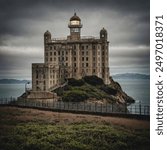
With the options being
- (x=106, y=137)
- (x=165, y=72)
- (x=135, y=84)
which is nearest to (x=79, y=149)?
(x=106, y=137)

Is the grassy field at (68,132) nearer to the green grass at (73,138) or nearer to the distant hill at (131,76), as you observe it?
the green grass at (73,138)

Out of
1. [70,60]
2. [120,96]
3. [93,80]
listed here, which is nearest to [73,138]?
[120,96]

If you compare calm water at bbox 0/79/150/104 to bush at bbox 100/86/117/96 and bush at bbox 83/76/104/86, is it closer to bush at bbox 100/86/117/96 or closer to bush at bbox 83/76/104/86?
bush at bbox 100/86/117/96

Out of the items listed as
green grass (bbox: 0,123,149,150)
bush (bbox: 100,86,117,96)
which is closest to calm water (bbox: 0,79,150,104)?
bush (bbox: 100,86,117,96)

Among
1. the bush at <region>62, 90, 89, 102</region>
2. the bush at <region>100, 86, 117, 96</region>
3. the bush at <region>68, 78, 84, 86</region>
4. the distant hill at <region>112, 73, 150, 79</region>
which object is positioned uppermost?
the distant hill at <region>112, 73, 150, 79</region>

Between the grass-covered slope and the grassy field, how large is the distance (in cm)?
39

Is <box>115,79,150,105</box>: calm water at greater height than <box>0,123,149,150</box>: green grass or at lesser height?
greater

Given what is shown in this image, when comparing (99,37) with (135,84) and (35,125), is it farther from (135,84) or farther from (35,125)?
(35,125)

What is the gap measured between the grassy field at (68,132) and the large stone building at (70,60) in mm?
717

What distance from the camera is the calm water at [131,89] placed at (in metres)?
6.10

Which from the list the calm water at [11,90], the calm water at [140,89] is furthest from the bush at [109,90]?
the calm water at [11,90]

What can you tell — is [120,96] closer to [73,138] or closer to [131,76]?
[131,76]

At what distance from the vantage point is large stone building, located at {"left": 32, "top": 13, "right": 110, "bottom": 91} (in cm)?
721

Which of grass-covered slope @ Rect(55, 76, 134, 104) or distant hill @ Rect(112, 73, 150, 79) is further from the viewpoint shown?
grass-covered slope @ Rect(55, 76, 134, 104)
